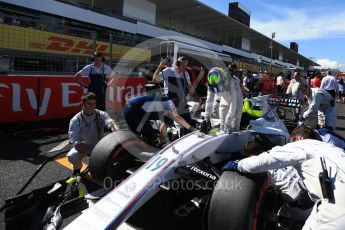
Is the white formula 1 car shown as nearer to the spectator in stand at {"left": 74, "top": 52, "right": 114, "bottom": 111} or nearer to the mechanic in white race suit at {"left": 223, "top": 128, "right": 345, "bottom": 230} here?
the mechanic in white race suit at {"left": 223, "top": 128, "right": 345, "bottom": 230}

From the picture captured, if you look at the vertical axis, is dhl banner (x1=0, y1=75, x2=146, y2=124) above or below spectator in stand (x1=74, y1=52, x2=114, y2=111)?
below

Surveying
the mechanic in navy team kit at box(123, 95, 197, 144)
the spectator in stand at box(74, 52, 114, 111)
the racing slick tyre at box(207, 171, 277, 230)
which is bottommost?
the racing slick tyre at box(207, 171, 277, 230)

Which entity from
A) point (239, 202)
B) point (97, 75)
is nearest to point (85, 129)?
point (239, 202)

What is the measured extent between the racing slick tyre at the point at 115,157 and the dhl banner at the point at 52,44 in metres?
5.52

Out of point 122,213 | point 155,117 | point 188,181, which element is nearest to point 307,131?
point 188,181

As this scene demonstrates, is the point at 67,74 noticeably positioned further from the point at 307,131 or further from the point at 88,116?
the point at 307,131

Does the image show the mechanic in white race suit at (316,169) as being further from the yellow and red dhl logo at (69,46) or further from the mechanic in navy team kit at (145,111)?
the yellow and red dhl logo at (69,46)

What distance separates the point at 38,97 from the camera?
23.0 feet

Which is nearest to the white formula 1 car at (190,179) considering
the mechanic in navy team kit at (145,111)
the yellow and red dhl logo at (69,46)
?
the mechanic in navy team kit at (145,111)

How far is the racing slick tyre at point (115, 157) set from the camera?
329cm

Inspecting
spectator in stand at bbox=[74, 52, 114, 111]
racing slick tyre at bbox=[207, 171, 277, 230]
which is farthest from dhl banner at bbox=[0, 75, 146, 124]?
racing slick tyre at bbox=[207, 171, 277, 230]

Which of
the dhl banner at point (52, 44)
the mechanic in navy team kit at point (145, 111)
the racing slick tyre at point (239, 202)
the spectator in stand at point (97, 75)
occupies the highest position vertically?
the dhl banner at point (52, 44)

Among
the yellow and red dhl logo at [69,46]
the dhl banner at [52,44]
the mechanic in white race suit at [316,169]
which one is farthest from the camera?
the yellow and red dhl logo at [69,46]

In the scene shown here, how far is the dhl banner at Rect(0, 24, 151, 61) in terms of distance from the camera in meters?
7.85
